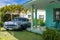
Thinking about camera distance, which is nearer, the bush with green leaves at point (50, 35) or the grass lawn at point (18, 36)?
the bush with green leaves at point (50, 35)

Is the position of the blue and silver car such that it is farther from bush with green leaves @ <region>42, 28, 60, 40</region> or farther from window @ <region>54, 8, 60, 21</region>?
bush with green leaves @ <region>42, 28, 60, 40</region>

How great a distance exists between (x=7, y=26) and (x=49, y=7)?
5.23 metres

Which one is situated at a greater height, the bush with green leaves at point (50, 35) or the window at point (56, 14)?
the window at point (56, 14)

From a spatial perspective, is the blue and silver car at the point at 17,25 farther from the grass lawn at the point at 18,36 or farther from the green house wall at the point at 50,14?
the grass lawn at the point at 18,36

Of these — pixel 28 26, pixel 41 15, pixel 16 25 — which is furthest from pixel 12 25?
pixel 41 15

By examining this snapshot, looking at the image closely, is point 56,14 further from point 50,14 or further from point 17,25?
point 17,25

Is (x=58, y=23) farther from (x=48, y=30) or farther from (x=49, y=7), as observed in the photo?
(x=48, y=30)

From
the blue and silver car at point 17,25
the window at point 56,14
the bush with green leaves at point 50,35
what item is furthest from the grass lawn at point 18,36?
the blue and silver car at point 17,25

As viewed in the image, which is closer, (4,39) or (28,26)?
(4,39)

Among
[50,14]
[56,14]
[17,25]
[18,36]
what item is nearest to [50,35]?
[18,36]

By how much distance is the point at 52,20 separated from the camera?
2038cm

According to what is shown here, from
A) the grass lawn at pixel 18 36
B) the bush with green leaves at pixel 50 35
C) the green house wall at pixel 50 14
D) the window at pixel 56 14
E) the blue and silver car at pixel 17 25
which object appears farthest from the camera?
the blue and silver car at pixel 17 25

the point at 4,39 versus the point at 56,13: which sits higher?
the point at 56,13

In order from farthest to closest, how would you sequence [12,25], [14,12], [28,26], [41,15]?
[14,12] → [41,15] → [28,26] → [12,25]
